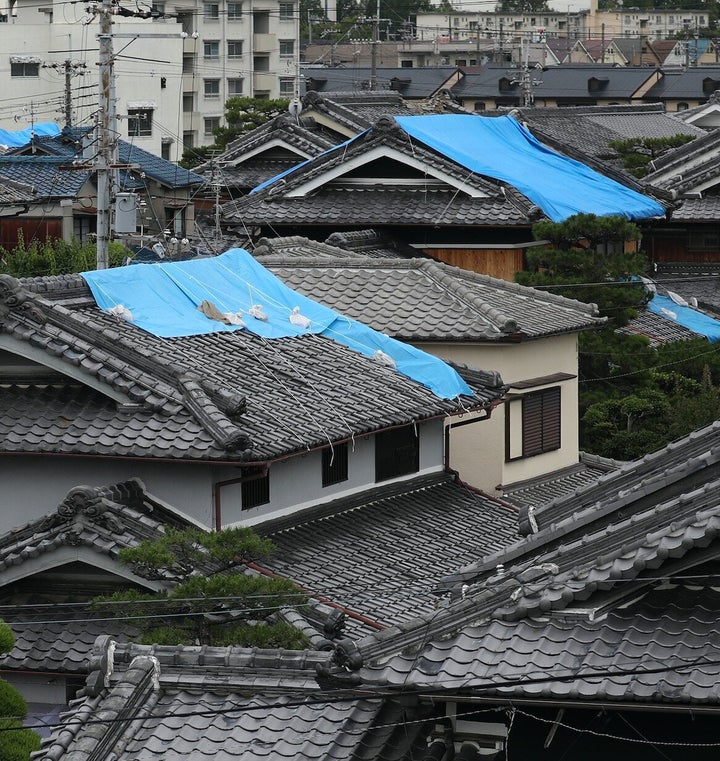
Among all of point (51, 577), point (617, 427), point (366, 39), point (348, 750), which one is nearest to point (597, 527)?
point (348, 750)

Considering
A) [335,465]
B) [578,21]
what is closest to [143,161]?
[335,465]

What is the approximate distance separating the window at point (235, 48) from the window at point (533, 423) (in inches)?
2440

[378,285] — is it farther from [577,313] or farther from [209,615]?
[209,615]

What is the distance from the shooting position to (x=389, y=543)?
58.5 feet

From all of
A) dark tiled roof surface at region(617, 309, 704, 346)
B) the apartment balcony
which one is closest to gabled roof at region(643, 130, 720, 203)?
dark tiled roof surface at region(617, 309, 704, 346)

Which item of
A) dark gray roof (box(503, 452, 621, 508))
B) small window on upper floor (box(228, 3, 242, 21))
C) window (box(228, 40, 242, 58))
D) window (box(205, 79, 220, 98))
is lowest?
dark gray roof (box(503, 452, 621, 508))

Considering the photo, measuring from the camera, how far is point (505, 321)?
2214cm

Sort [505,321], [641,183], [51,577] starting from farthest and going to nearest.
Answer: [641,183] → [505,321] → [51,577]

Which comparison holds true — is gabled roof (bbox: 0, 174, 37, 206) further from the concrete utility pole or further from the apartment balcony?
the apartment balcony

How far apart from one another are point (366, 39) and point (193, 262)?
10508 centimetres

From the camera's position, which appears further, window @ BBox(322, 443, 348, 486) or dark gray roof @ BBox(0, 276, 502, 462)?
window @ BBox(322, 443, 348, 486)

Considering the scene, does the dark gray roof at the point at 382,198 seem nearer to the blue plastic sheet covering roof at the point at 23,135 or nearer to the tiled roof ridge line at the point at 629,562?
the tiled roof ridge line at the point at 629,562

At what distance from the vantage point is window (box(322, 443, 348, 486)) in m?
18.3

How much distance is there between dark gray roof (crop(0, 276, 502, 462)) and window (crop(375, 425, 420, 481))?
2.17ft
